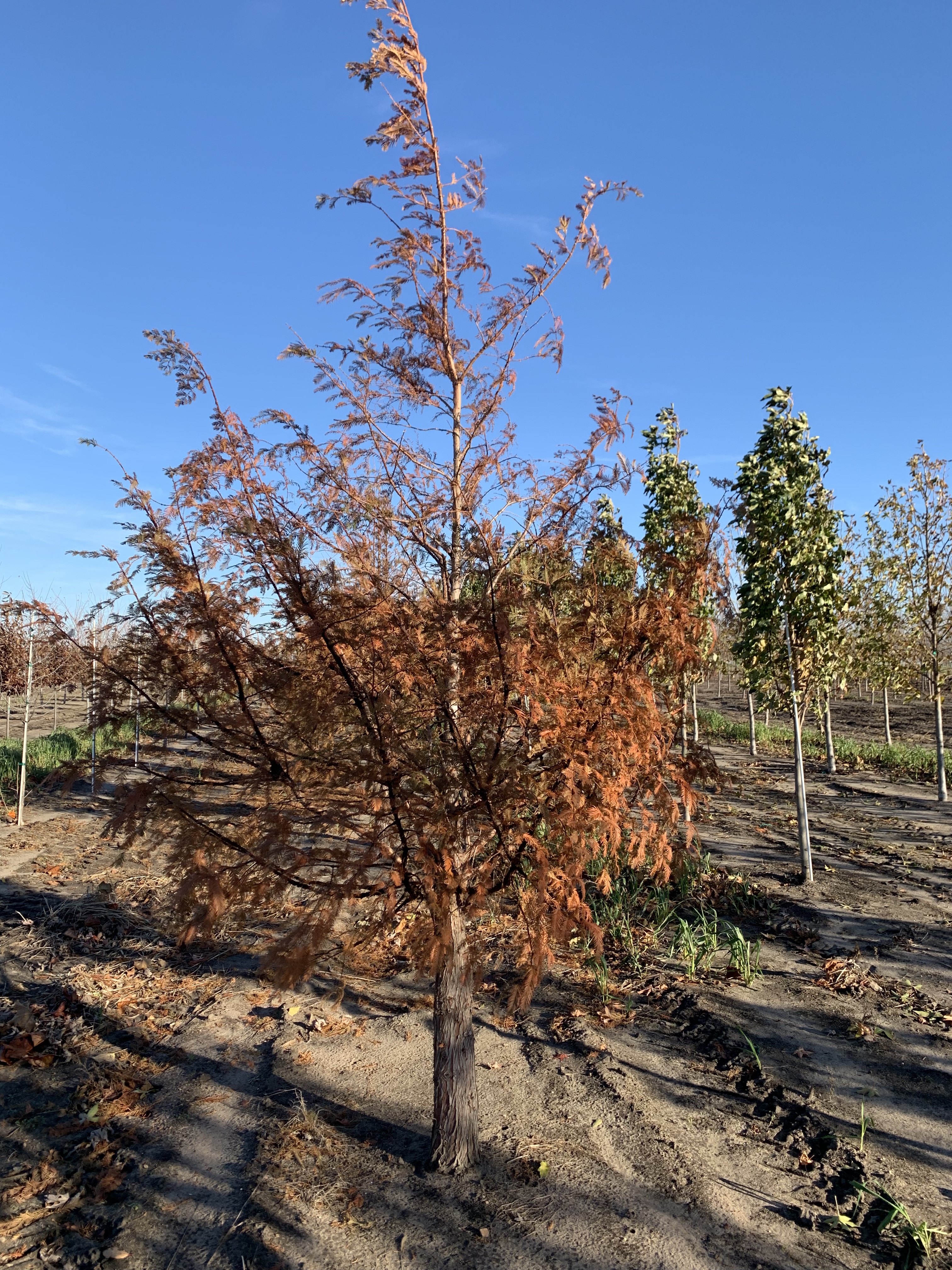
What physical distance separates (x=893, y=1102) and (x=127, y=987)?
19.2 ft

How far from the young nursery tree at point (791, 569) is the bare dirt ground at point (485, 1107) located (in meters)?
2.65

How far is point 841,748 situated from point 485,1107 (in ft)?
Result: 49.5

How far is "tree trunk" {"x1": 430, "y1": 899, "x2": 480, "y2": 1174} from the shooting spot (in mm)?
4051

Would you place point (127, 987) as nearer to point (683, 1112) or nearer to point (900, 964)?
point (683, 1112)

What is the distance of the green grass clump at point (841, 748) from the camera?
16.3 meters

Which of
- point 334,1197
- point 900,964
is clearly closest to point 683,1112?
point 334,1197

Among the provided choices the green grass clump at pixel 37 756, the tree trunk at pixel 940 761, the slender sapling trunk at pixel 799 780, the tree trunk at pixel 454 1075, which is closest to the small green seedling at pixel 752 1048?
the tree trunk at pixel 454 1075

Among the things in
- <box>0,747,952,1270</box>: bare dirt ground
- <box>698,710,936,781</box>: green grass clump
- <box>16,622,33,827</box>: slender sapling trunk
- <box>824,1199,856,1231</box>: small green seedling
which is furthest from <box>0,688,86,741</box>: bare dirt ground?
<box>824,1199,856,1231</box>: small green seedling

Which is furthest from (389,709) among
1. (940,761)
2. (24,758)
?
(940,761)

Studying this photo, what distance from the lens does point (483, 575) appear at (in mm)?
3320

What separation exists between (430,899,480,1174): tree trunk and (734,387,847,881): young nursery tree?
228 inches

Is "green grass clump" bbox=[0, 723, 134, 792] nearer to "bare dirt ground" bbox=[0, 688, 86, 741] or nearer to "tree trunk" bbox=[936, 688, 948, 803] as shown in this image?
"bare dirt ground" bbox=[0, 688, 86, 741]

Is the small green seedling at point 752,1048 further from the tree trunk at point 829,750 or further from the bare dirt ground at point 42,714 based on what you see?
the bare dirt ground at point 42,714

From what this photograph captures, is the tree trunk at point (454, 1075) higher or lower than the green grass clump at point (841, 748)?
lower
